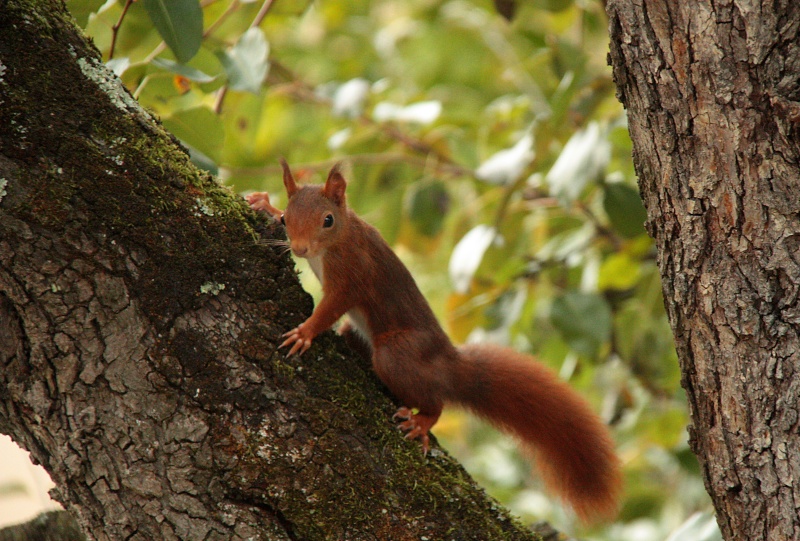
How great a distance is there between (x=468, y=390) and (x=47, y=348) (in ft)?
4.15

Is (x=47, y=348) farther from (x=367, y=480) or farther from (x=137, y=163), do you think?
(x=367, y=480)

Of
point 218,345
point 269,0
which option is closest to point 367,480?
point 218,345

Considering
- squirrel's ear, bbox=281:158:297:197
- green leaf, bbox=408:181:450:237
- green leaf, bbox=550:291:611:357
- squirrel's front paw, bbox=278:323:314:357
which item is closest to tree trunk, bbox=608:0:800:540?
squirrel's front paw, bbox=278:323:314:357

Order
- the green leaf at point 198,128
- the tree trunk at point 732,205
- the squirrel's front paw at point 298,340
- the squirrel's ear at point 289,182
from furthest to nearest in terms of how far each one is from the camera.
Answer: the squirrel's ear at point 289,182 < the green leaf at point 198,128 < the squirrel's front paw at point 298,340 < the tree trunk at point 732,205

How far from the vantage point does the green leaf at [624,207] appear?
2.85 meters

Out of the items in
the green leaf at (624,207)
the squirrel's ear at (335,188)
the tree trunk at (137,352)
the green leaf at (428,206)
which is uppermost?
the green leaf at (428,206)

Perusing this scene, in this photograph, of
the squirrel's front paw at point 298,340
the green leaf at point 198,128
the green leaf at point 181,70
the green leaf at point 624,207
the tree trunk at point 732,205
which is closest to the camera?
the tree trunk at point 732,205

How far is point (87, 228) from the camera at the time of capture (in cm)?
147

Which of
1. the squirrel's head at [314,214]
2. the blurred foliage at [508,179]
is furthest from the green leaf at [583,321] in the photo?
the squirrel's head at [314,214]

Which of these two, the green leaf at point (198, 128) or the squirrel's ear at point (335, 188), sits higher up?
the squirrel's ear at point (335, 188)

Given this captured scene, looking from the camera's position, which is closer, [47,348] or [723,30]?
[723,30]

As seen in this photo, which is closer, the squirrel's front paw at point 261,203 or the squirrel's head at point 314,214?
the squirrel's front paw at point 261,203

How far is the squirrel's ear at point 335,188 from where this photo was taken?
8.06 feet

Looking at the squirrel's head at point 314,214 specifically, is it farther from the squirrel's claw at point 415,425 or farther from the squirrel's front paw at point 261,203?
the squirrel's claw at point 415,425
